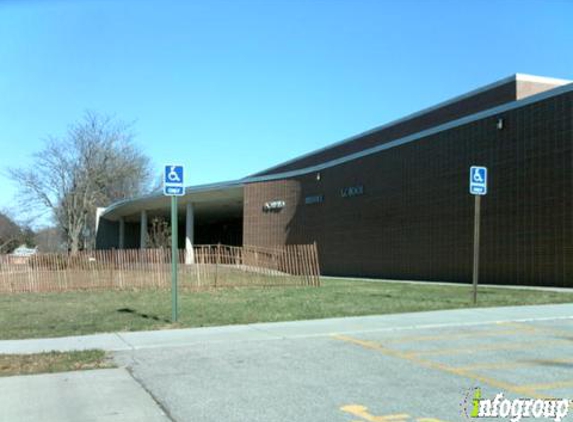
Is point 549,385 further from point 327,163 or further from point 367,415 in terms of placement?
point 327,163

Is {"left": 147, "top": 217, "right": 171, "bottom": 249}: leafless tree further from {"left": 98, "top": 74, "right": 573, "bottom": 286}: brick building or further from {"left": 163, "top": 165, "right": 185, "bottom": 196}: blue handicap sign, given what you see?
{"left": 163, "top": 165, "right": 185, "bottom": 196}: blue handicap sign

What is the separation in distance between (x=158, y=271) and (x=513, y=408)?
20.5 metres

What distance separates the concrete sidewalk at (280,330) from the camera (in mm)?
9961

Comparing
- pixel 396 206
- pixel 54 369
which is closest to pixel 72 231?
pixel 396 206

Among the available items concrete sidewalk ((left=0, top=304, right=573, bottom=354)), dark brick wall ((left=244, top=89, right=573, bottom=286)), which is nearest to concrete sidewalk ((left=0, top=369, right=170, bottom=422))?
concrete sidewalk ((left=0, top=304, right=573, bottom=354))

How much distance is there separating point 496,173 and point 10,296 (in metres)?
18.9

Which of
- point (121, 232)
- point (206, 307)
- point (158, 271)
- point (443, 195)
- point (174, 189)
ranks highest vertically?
point (443, 195)

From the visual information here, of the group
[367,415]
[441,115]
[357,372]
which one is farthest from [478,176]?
[441,115]

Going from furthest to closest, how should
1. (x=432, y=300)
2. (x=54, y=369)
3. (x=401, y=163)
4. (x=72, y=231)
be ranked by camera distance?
(x=72, y=231) → (x=401, y=163) → (x=432, y=300) → (x=54, y=369)

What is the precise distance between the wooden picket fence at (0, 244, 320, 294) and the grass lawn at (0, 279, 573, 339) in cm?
306

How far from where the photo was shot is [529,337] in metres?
10.1

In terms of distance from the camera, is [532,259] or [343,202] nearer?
[532,259]

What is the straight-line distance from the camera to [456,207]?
90.4ft

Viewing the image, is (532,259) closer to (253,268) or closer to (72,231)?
(253,268)
